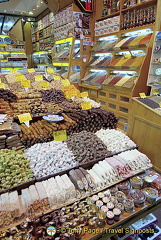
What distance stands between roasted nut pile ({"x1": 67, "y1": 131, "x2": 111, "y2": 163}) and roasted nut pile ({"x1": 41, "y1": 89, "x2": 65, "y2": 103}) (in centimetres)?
118

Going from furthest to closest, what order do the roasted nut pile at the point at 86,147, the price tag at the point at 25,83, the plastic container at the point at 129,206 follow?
the price tag at the point at 25,83
the roasted nut pile at the point at 86,147
the plastic container at the point at 129,206

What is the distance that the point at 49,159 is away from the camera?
1764 millimetres

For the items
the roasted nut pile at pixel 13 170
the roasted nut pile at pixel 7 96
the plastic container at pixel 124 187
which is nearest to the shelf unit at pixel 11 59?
the roasted nut pile at pixel 7 96

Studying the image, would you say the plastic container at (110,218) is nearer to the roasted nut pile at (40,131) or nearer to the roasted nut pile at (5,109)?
the roasted nut pile at (40,131)

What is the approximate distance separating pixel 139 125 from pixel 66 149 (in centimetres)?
153

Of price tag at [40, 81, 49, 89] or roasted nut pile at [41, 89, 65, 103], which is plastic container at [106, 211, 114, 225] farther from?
price tag at [40, 81, 49, 89]

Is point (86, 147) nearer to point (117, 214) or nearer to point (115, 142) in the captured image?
point (115, 142)

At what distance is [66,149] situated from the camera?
76.6 inches

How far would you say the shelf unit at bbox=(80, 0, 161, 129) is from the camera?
13.5 feet

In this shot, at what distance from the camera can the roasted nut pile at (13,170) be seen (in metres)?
1.51

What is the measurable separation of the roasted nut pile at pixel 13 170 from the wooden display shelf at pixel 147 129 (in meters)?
1.92

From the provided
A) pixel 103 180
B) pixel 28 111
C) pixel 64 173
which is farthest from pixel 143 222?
pixel 28 111

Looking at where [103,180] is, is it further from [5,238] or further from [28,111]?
[28,111]

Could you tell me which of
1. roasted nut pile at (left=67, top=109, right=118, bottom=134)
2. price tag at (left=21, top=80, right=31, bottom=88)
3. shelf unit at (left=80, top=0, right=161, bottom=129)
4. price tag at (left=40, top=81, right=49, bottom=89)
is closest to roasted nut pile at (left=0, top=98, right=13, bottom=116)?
roasted nut pile at (left=67, top=109, right=118, bottom=134)
